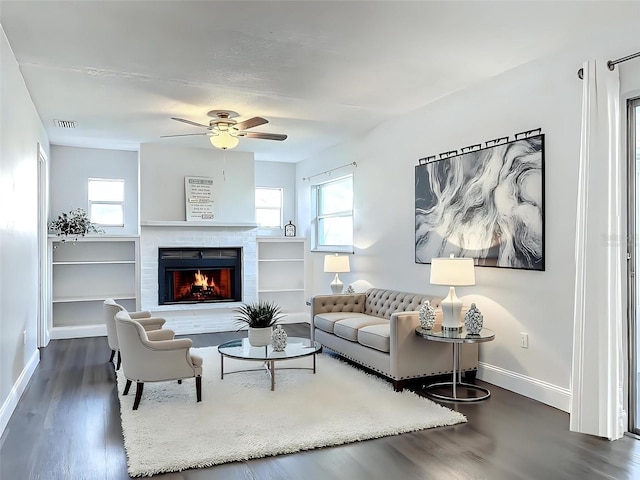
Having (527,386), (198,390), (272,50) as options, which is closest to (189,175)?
(272,50)

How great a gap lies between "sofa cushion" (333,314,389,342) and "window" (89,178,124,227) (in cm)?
468

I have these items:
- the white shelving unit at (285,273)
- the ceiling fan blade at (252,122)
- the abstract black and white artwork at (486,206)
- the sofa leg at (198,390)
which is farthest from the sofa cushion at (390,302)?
the white shelving unit at (285,273)

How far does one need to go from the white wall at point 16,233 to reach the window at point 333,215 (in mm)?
4268

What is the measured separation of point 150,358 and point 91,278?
14.9 ft

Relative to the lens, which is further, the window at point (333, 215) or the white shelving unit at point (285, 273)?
the white shelving unit at point (285, 273)

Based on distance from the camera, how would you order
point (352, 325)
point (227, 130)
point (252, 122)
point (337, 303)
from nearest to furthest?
point (252, 122) < point (352, 325) < point (227, 130) < point (337, 303)

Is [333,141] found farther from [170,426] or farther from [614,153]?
[170,426]

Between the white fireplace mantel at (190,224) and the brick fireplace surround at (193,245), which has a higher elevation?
the white fireplace mantel at (190,224)

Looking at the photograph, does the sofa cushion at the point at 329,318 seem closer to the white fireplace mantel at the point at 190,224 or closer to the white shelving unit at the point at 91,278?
the white fireplace mantel at the point at 190,224

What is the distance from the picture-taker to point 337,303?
638 cm

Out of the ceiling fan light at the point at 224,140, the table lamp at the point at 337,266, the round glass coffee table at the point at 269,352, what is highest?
the ceiling fan light at the point at 224,140

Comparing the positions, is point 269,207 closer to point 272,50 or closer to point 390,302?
point 390,302

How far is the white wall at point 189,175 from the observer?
26.0ft

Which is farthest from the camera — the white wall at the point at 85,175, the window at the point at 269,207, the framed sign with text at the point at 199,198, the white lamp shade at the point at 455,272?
the window at the point at 269,207
